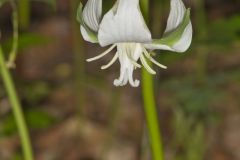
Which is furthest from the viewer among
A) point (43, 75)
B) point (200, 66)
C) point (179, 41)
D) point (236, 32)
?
point (43, 75)

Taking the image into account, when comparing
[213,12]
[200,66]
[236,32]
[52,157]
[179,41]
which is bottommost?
[52,157]

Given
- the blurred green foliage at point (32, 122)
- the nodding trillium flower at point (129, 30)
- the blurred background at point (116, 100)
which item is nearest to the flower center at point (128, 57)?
the nodding trillium flower at point (129, 30)

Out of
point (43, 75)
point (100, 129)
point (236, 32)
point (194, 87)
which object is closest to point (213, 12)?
point (43, 75)

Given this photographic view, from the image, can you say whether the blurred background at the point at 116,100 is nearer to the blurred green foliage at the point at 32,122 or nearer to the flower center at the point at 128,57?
the blurred green foliage at the point at 32,122

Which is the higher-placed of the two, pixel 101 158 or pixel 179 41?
pixel 179 41

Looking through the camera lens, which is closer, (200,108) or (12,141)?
(200,108)

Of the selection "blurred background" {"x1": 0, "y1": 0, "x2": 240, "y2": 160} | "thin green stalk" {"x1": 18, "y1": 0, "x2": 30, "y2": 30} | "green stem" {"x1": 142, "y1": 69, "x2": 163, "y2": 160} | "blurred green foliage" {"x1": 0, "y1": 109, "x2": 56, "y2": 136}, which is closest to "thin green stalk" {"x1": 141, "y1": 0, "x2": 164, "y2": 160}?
"green stem" {"x1": 142, "y1": 69, "x2": 163, "y2": 160}

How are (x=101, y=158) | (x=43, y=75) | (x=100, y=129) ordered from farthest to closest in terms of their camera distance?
1. (x=43, y=75)
2. (x=100, y=129)
3. (x=101, y=158)

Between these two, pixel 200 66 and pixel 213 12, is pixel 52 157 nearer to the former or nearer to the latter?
pixel 200 66
